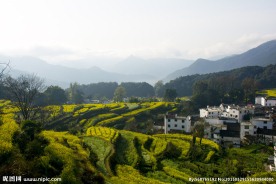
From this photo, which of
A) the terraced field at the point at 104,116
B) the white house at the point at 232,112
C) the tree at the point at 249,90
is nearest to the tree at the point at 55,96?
the terraced field at the point at 104,116

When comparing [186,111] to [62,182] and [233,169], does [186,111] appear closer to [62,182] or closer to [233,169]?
[233,169]

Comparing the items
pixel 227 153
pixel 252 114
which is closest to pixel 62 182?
pixel 227 153

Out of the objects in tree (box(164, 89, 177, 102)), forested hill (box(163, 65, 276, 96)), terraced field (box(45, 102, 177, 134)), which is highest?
forested hill (box(163, 65, 276, 96))

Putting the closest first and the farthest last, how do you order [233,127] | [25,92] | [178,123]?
[25,92]
[178,123]
[233,127]

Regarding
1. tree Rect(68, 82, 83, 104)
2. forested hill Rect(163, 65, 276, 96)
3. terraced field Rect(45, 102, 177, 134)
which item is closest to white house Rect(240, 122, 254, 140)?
terraced field Rect(45, 102, 177, 134)

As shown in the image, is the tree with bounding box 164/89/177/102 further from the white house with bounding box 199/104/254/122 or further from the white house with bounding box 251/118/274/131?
A: the white house with bounding box 251/118/274/131

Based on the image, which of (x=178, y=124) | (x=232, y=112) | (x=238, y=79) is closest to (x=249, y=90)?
(x=238, y=79)

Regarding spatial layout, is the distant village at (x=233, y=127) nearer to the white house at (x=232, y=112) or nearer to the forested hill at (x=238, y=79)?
the white house at (x=232, y=112)

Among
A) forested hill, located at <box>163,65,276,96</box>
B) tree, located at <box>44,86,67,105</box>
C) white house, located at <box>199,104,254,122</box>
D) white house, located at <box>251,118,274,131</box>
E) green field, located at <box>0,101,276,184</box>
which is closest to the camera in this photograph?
green field, located at <box>0,101,276,184</box>

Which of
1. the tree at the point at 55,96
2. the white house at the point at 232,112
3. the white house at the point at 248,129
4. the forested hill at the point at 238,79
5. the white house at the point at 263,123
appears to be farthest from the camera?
the forested hill at the point at 238,79

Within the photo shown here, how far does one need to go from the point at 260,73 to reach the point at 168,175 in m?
118

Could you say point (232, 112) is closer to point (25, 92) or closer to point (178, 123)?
point (178, 123)

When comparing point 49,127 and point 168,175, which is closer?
point 168,175

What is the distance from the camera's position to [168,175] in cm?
2439
